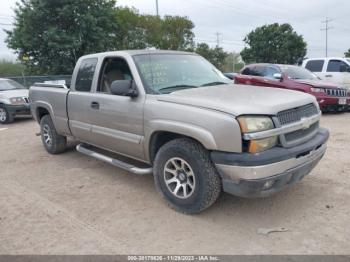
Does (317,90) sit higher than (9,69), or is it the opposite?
(9,69)

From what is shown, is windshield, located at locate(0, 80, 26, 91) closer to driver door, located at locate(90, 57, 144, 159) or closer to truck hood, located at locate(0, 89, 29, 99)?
truck hood, located at locate(0, 89, 29, 99)

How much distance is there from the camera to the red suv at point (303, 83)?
10.2 metres

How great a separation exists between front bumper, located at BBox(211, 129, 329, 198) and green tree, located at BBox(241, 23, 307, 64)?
3823 centimetres

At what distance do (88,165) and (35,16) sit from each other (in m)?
20.9

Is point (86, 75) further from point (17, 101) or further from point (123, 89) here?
point (17, 101)

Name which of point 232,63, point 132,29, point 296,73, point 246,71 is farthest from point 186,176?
point 232,63

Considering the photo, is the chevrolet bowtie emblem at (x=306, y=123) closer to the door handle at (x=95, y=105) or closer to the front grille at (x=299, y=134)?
the front grille at (x=299, y=134)

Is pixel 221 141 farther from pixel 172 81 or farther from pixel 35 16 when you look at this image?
pixel 35 16

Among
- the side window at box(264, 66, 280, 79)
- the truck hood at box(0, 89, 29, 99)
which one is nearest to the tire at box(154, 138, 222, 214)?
the side window at box(264, 66, 280, 79)

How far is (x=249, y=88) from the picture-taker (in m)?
4.38

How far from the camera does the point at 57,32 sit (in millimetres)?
23234

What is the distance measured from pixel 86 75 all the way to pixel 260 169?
322 centimetres

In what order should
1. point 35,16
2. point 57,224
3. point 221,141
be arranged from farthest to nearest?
1. point 35,16
2. point 57,224
3. point 221,141

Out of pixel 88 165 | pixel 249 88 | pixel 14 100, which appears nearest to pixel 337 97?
pixel 249 88
